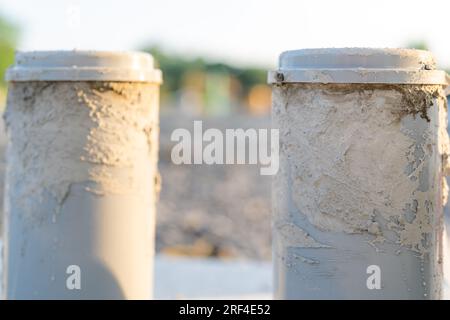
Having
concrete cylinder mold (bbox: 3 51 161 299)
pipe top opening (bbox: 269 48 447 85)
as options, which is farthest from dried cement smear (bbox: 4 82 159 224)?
pipe top opening (bbox: 269 48 447 85)

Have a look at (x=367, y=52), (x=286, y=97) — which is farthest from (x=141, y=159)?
(x=367, y=52)

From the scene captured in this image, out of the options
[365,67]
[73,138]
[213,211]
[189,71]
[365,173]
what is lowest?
[365,173]

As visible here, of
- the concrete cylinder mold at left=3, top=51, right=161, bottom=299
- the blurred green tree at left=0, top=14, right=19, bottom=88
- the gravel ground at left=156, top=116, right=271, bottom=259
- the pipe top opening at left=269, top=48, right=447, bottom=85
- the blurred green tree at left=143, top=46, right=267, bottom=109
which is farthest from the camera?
the blurred green tree at left=143, top=46, right=267, bottom=109

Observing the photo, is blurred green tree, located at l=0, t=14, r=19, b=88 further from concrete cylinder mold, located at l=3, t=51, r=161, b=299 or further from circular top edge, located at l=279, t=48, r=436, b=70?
circular top edge, located at l=279, t=48, r=436, b=70

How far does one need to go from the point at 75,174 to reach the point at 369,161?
1382 mm

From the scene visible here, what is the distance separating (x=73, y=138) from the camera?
3508 mm

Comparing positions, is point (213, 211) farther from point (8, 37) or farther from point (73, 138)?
point (8, 37)

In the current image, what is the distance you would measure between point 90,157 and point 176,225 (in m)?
6.00

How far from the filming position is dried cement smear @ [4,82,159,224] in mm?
3512

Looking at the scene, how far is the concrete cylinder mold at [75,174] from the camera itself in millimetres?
3504

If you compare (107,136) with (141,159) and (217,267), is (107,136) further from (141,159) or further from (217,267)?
(217,267)

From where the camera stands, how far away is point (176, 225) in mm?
9469

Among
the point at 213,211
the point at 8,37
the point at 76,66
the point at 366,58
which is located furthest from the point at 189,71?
the point at 366,58

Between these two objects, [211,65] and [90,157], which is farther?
[211,65]
